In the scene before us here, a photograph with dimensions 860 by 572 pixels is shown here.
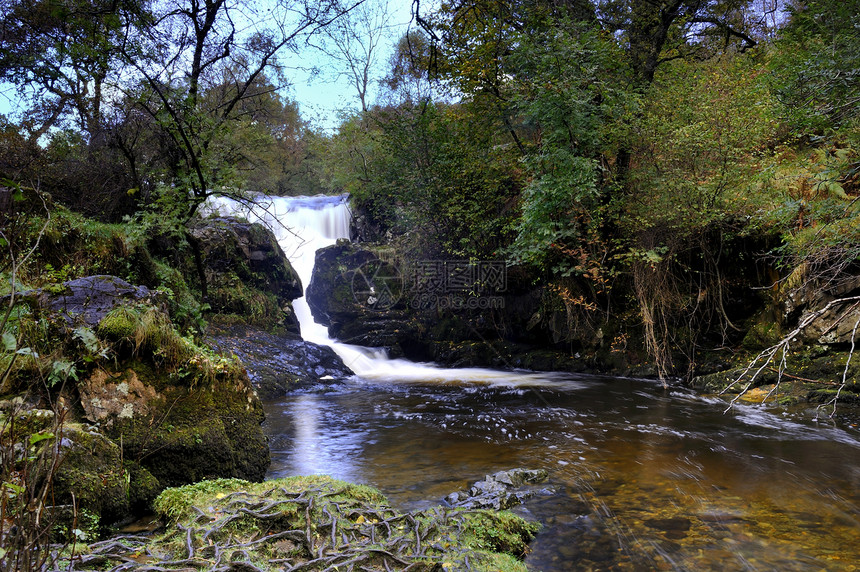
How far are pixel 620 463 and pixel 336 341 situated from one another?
1082cm

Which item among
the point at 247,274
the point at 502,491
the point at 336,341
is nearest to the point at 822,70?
the point at 502,491

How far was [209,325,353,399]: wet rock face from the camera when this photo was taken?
33.0ft

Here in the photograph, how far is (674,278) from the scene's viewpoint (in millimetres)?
10078

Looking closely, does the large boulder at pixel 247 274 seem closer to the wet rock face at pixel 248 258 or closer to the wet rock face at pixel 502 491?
the wet rock face at pixel 248 258

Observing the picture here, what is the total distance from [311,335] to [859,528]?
13785 mm

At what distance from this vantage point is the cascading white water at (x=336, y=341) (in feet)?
35.7

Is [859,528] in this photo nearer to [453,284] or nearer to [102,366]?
[102,366]

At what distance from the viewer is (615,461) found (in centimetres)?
570

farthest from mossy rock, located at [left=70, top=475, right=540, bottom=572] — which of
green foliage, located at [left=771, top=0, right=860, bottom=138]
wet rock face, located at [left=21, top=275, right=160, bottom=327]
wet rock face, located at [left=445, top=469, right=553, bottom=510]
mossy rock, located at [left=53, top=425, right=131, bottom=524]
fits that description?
green foliage, located at [left=771, top=0, right=860, bottom=138]

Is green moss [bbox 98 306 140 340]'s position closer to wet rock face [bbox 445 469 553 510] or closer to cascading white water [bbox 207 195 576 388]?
cascading white water [bbox 207 195 576 388]

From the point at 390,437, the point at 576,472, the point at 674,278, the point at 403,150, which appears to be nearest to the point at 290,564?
the point at 576,472

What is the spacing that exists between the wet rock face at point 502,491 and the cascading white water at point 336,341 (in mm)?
4036

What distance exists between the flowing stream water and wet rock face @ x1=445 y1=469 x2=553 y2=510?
0.15 m

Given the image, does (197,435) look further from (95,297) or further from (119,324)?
(95,297)
